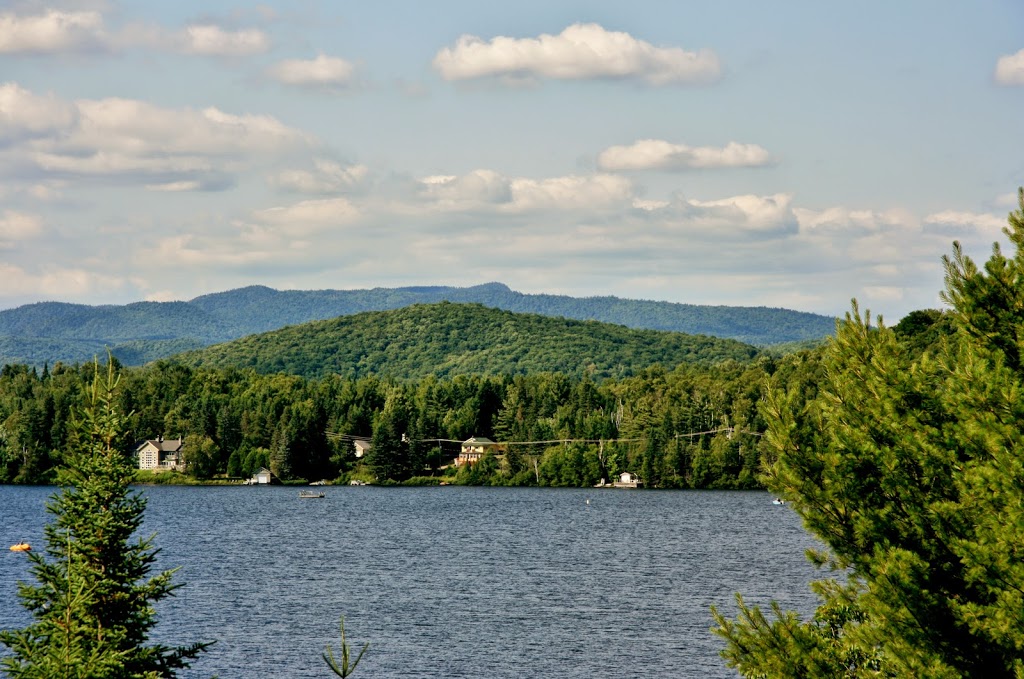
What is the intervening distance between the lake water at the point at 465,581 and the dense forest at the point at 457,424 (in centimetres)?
2592

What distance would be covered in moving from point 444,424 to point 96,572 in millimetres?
153590

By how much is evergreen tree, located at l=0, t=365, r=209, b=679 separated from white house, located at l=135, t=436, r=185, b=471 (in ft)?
493

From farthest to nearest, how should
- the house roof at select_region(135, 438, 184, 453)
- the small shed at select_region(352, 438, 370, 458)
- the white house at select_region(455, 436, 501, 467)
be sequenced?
the house roof at select_region(135, 438, 184, 453), the small shed at select_region(352, 438, 370, 458), the white house at select_region(455, 436, 501, 467)

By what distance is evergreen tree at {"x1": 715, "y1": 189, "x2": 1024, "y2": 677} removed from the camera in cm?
1527

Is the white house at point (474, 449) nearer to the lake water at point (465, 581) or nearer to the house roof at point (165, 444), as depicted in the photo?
the lake water at point (465, 581)

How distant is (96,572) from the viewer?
A: 21.2 metres

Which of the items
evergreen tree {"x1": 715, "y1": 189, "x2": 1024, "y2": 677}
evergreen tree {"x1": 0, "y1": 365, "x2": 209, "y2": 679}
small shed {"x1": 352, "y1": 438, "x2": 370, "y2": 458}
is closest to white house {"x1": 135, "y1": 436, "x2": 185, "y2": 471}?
small shed {"x1": 352, "y1": 438, "x2": 370, "y2": 458}

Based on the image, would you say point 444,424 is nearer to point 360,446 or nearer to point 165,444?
point 360,446

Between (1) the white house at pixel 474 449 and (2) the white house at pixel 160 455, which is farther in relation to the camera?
(2) the white house at pixel 160 455

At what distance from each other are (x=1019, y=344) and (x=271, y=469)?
155m

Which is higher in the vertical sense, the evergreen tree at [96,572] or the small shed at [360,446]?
the evergreen tree at [96,572]

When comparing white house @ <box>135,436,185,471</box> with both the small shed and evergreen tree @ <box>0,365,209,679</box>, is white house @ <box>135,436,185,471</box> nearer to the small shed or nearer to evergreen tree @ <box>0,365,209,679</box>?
the small shed

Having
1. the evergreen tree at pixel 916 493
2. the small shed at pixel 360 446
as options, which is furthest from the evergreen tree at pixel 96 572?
the small shed at pixel 360 446

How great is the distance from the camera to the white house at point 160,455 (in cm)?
16762
